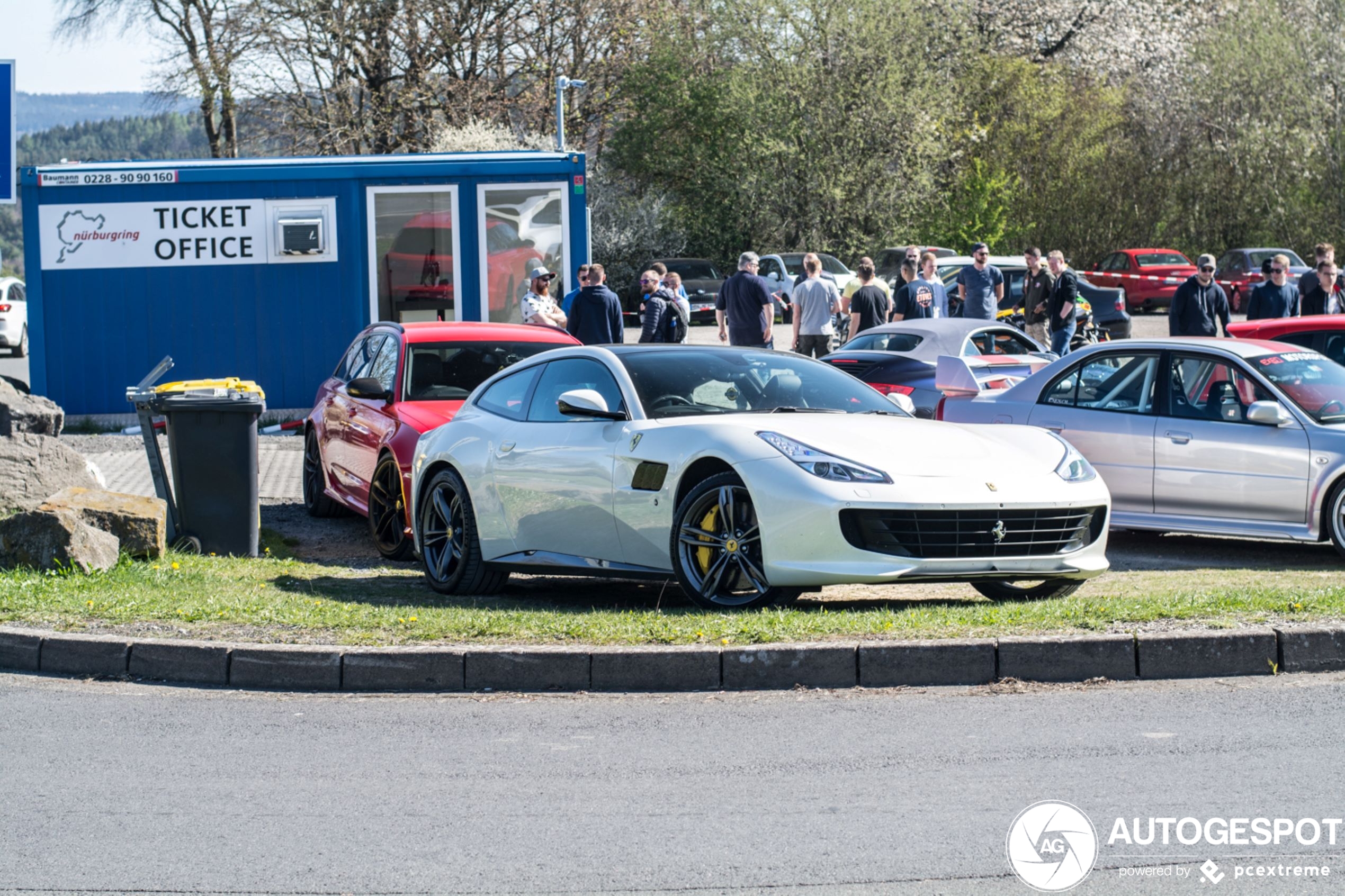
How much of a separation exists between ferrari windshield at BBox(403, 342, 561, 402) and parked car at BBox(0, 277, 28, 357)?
24513mm

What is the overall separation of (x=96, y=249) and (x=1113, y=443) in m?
12.6

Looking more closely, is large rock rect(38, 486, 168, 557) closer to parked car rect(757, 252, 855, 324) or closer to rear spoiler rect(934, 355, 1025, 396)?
rear spoiler rect(934, 355, 1025, 396)

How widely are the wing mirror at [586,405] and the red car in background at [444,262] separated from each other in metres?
10.5

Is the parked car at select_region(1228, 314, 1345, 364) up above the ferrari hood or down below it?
above

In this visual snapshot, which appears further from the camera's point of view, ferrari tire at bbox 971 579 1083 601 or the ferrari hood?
ferrari tire at bbox 971 579 1083 601

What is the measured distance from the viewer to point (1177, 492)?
10.5m

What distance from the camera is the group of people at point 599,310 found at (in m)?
15.9

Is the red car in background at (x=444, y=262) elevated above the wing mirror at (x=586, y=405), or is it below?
above

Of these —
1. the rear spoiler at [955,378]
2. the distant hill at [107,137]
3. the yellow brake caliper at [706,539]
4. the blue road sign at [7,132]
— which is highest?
the distant hill at [107,137]

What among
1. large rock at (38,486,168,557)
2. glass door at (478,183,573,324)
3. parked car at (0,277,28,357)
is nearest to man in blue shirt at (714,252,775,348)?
glass door at (478,183,573,324)

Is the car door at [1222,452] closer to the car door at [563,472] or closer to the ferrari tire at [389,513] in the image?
the car door at [563,472]

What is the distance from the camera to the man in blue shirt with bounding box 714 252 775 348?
17500mm

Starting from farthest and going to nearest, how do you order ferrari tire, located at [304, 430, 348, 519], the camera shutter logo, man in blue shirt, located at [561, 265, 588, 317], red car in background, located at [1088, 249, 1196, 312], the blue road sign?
red car in background, located at [1088, 249, 1196, 312] < man in blue shirt, located at [561, 265, 588, 317] < ferrari tire, located at [304, 430, 348, 519] < the blue road sign < the camera shutter logo

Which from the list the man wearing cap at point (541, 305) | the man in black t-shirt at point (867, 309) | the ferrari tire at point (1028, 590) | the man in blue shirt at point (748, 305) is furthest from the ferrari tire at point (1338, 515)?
the man in black t-shirt at point (867, 309)
